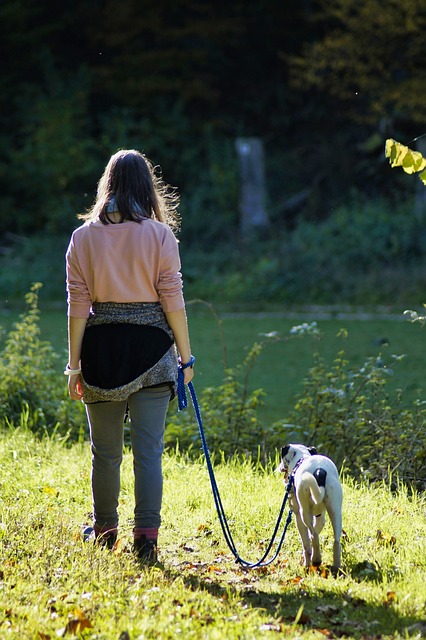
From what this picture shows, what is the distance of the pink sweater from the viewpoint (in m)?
3.97

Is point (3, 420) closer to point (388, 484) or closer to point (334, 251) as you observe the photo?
point (388, 484)

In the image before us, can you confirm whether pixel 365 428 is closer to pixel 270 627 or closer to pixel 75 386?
pixel 75 386

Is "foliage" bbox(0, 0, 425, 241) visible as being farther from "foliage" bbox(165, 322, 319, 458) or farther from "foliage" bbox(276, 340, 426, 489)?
"foliage" bbox(276, 340, 426, 489)

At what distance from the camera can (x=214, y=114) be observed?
25188 millimetres

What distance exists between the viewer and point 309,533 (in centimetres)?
417

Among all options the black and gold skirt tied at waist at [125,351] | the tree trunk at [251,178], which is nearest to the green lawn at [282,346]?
the black and gold skirt tied at waist at [125,351]

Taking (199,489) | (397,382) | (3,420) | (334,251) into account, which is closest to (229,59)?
(334,251)

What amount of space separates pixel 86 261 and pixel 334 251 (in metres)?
14.9

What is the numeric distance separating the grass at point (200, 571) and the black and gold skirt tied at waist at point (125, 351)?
722mm

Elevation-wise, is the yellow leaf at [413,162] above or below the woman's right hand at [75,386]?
above

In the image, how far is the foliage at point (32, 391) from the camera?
7324mm

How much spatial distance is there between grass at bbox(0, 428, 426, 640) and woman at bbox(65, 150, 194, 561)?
361 mm

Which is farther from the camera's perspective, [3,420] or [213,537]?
[3,420]

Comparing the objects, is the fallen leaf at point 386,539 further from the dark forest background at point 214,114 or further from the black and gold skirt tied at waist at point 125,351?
the dark forest background at point 214,114
